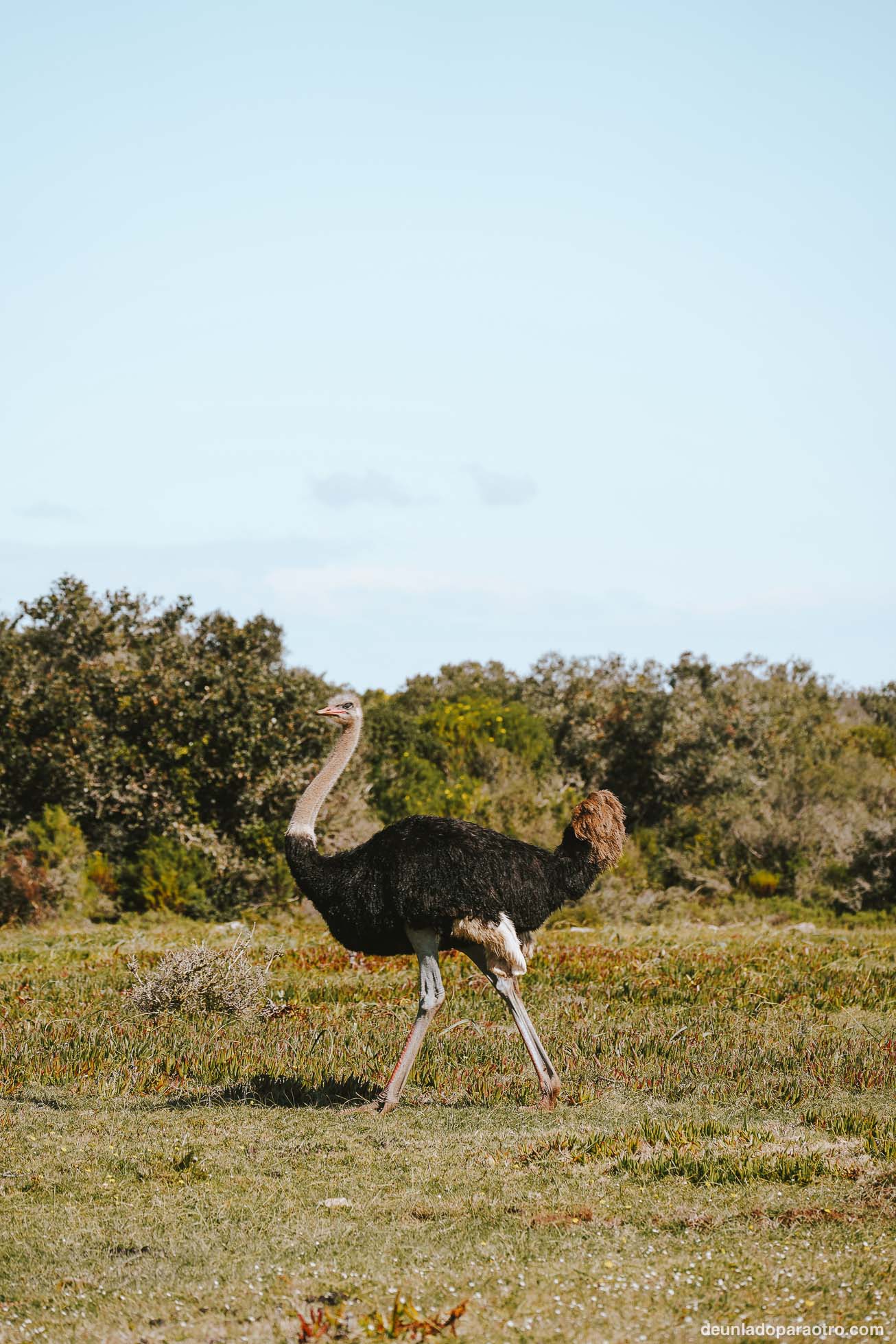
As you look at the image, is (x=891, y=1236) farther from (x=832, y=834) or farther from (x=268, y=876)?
(x=832, y=834)

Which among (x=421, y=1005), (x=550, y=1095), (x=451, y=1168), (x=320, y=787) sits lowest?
(x=451, y=1168)

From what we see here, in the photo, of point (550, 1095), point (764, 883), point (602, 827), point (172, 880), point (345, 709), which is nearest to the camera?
point (550, 1095)

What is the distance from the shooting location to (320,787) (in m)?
8.88

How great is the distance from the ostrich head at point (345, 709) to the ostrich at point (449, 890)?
72 centimetres

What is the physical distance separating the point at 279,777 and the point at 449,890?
47.6 feet

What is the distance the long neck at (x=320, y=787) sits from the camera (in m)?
8.66

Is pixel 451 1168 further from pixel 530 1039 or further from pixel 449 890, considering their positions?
pixel 449 890

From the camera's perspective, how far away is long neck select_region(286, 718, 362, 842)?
866cm

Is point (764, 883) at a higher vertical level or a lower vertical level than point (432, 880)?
lower

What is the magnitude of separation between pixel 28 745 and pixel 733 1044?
53.0 feet

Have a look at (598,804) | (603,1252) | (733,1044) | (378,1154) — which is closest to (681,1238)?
(603,1252)

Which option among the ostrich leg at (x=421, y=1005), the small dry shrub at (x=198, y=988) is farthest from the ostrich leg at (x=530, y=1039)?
the small dry shrub at (x=198, y=988)

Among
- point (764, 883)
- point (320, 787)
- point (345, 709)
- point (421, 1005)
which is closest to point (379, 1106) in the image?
point (421, 1005)

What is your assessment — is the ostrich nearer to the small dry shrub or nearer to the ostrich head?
the ostrich head
